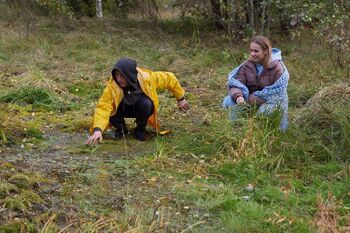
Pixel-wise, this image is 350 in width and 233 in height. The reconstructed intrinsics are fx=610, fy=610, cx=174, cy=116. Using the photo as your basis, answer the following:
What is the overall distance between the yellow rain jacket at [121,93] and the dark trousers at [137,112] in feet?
0.18

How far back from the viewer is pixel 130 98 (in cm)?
568

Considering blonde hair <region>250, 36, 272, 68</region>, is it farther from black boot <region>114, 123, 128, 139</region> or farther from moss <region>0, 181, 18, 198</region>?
moss <region>0, 181, 18, 198</region>

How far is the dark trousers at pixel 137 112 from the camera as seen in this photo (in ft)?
18.6

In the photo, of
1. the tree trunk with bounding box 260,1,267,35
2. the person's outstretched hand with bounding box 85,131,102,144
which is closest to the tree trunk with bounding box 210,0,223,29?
the tree trunk with bounding box 260,1,267,35

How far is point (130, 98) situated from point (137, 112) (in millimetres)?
152

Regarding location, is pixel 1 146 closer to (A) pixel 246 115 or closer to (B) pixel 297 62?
(A) pixel 246 115

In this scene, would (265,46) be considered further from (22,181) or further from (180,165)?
(22,181)

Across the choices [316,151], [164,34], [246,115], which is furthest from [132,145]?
[164,34]

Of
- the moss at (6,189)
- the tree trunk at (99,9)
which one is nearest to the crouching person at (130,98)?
the moss at (6,189)

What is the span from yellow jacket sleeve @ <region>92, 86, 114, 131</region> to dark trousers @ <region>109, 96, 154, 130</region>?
166mm

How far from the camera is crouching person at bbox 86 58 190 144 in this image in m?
5.42

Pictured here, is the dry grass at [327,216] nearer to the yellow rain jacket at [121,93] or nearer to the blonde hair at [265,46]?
the blonde hair at [265,46]

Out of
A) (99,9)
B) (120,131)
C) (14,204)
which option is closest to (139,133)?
(120,131)

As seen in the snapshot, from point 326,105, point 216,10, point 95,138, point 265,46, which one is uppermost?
point 265,46
